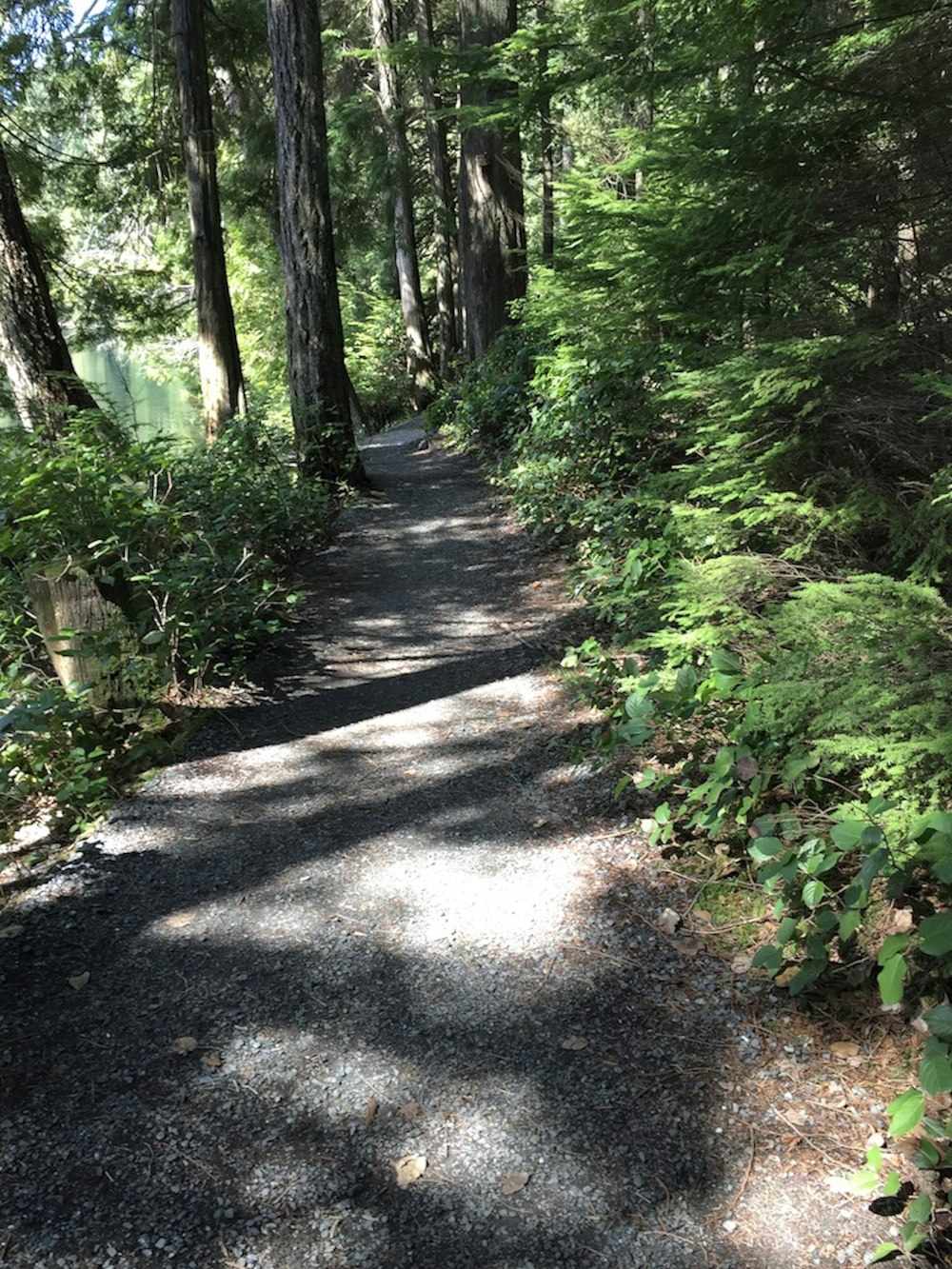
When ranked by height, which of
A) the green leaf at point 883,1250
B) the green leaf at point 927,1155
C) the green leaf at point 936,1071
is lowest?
the green leaf at point 883,1250

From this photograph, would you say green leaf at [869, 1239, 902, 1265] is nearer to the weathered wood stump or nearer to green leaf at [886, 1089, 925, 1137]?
green leaf at [886, 1089, 925, 1137]

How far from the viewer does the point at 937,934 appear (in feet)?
6.23

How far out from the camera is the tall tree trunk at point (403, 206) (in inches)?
717

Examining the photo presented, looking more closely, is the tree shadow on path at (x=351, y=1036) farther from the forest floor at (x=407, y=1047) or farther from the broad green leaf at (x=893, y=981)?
the broad green leaf at (x=893, y=981)

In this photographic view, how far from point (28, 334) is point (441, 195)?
1534cm

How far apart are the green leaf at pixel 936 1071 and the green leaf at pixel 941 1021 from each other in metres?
0.04

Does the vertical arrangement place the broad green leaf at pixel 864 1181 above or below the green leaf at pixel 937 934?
below

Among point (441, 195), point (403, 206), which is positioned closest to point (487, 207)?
point (441, 195)

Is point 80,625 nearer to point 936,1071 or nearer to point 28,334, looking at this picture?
point 28,334

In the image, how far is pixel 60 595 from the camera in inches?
180

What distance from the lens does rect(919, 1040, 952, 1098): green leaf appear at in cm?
174

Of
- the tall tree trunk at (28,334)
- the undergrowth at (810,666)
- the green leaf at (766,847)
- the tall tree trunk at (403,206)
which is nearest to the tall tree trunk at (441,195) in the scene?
the tall tree trunk at (403,206)

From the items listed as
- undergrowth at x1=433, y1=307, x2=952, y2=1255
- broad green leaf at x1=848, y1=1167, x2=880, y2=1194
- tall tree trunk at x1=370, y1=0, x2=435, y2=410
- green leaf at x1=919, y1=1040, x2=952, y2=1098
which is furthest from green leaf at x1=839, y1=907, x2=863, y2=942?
tall tree trunk at x1=370, y1=0, x2=435, y2=410

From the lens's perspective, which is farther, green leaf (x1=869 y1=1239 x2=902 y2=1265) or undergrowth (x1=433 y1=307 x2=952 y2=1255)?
undergrowth (x1=433 y1=307 x2=952 y2=1255)
